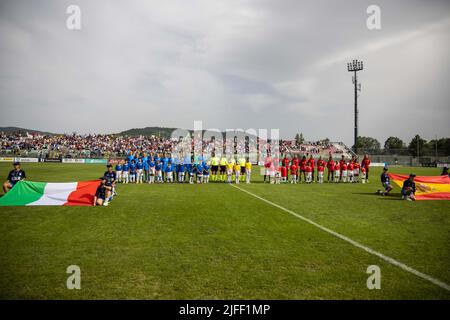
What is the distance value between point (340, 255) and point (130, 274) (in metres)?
4.03

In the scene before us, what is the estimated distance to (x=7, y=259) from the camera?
5.20 meters

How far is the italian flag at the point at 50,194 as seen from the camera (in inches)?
432

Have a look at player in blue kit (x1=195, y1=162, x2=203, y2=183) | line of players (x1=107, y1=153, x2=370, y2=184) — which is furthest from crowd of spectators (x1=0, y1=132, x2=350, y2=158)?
player in blue kit (x1=195, y1=162, x2=203, y2=183)

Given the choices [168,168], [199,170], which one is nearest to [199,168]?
[199,170]

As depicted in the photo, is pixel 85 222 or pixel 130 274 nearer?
pixel 130 274

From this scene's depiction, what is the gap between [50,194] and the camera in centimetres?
1148

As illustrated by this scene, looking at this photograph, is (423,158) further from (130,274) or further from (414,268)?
(130,274)

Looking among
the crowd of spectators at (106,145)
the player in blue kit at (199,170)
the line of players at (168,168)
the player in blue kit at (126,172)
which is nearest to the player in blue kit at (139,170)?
the line of players at (168,168)

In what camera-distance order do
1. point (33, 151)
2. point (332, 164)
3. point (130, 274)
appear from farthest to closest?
point (33, 151) → point (332, 164) → point (130, 274)

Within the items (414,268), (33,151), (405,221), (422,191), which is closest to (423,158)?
(422,191)

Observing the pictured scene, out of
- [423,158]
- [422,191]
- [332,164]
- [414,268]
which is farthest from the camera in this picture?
[423,158]

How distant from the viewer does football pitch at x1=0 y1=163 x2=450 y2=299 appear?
164 inches

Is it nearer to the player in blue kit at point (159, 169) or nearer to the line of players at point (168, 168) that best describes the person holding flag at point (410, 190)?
the line of players at point (168, 168)

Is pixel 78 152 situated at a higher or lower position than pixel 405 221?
higher
